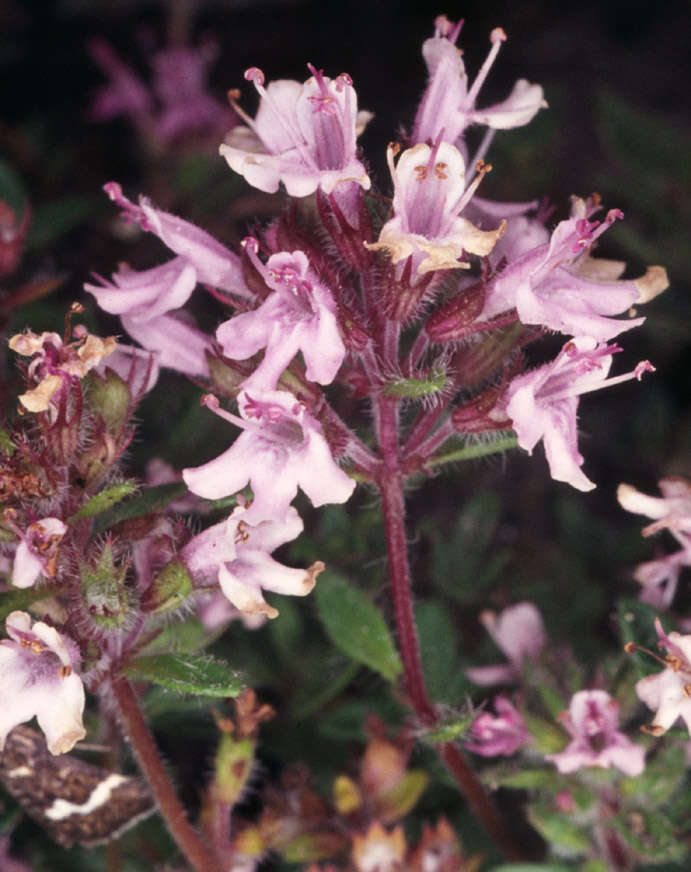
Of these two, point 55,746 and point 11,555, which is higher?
point 11,555

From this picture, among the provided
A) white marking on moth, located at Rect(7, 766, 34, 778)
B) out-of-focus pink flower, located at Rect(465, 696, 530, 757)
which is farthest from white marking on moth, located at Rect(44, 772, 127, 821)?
out-of-focus pink flower, located at Rect(465, 696, 530, 757)

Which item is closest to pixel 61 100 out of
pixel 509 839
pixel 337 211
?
pixel 337 211

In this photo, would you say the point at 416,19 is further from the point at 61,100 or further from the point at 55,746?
the point at 55,746

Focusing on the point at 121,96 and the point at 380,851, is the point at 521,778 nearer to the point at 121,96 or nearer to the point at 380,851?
the point at 380,851

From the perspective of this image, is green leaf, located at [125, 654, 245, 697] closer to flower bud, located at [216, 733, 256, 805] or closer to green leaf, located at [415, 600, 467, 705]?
flower bud, located at [216, 733, 256, 805]

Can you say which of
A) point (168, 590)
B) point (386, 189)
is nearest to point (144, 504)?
point (168, 590)
